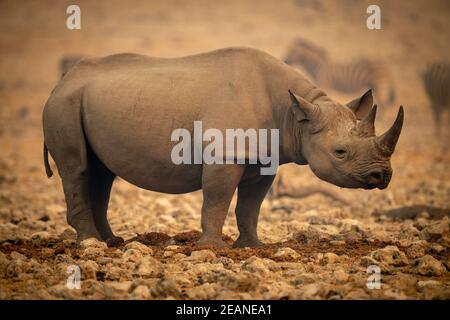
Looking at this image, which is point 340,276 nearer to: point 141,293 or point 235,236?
point 141,293

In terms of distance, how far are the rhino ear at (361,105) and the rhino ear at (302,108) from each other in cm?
62

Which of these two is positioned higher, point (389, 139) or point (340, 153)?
point (389, 139)

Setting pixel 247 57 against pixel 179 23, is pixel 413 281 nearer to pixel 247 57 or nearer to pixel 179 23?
pixel 247 57

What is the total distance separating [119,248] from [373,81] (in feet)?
70.9

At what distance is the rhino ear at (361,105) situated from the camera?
28.1ft

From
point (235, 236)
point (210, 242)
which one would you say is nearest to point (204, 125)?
point (210, 242)

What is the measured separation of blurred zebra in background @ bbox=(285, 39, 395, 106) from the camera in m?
29.1

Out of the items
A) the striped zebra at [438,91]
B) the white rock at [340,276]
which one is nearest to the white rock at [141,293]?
the white rock at [340,276]

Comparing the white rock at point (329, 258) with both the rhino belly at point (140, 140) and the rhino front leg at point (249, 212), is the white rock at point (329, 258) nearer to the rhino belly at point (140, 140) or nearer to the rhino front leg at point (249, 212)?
the rhino front leg at point (249, 212)

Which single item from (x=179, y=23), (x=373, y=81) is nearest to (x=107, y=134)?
(x=373, y=81)

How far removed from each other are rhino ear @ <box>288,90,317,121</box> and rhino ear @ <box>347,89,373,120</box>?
62 centimetres

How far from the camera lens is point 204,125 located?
822 cm

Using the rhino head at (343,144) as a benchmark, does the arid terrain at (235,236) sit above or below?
below

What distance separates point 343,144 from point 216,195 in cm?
129
